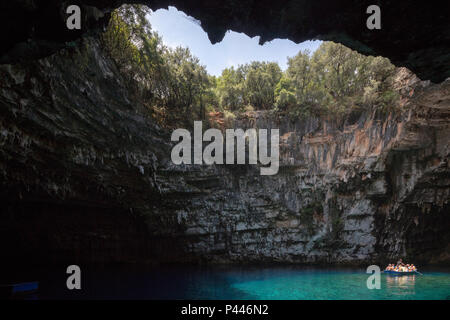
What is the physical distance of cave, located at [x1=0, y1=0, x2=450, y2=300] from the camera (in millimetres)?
4805

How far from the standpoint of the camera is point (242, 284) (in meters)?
13.1

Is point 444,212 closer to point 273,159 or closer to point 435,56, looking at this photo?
point 273,159

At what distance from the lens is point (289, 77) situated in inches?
865

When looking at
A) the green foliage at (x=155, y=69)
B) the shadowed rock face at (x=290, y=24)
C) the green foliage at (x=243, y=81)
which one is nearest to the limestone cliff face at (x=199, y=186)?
the green foliage at (x=243, y=81)

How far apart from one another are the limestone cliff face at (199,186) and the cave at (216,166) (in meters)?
0.08

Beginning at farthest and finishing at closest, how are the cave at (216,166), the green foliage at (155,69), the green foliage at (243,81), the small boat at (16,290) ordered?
the green foliage at (243,81), the green foliage at (155,69), the small boat at (16,290), the cave at (216,166)

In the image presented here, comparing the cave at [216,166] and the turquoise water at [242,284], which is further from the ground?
the cave at [216,166]

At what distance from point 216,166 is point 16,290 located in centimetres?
1240

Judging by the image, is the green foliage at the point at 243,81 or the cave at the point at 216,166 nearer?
the cave at the point at 216,166

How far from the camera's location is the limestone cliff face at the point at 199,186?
1022cm

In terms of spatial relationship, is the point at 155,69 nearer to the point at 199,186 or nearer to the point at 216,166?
the point at 216,166

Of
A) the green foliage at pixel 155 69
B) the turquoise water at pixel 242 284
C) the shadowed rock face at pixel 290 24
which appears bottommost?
the turquoise water at pixel 242 284

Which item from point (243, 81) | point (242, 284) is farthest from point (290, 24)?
point (243, 81)

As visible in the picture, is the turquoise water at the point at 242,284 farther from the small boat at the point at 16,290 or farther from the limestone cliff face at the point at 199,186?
the small boat at the point at 16,290
